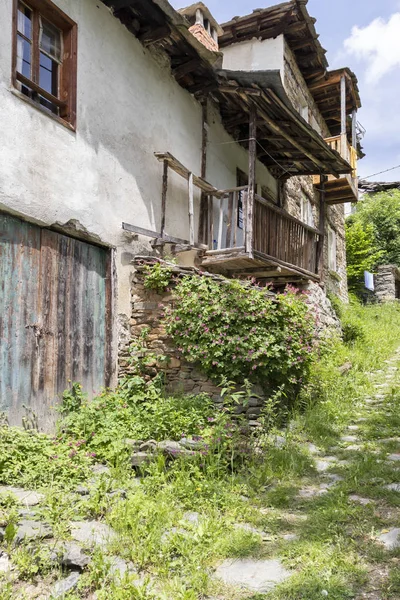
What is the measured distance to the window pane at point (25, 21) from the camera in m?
5.14

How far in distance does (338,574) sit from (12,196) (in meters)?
4.15

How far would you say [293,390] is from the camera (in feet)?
21.6

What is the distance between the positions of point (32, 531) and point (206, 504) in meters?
1.42

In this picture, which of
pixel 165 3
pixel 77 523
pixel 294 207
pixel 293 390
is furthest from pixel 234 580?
pixel 294 207

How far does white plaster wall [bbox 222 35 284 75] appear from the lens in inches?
417

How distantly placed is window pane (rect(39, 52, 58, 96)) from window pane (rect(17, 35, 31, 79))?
0.19 metres

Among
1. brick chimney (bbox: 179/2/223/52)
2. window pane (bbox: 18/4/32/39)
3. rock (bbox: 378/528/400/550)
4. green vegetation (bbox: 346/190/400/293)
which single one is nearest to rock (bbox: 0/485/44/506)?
rock (bbox: 378/528/400/550)

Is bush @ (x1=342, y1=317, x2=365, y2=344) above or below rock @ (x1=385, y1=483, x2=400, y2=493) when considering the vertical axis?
above

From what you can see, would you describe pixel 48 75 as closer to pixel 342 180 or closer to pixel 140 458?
pixel 140 458

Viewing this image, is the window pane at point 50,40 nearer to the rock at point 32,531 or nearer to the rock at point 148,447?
the rock at point 148,447

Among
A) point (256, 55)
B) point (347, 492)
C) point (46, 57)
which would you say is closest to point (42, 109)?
point (46, 57)

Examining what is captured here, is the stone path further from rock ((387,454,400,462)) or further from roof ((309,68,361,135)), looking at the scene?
roof ((309,68,361,135))

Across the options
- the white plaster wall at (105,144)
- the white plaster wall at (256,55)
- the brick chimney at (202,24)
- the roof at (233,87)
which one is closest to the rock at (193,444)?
the white plaster wall at (105,144)

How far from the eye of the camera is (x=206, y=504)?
3.94 metres
